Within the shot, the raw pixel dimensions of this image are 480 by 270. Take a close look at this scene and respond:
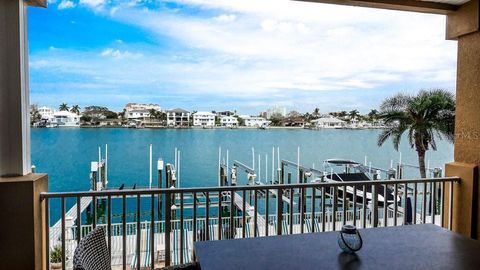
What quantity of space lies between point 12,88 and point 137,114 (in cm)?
862

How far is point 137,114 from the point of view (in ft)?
36.1

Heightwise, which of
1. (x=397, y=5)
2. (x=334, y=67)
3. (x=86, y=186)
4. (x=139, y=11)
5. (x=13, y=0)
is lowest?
(x=86, y=186)

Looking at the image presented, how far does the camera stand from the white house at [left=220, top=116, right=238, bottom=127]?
1181 centimetres

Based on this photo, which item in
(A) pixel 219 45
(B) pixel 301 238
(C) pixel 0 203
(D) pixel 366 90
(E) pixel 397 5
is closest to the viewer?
(B) pixel 301 238

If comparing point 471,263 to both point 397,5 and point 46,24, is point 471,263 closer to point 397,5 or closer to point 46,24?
point 397,5

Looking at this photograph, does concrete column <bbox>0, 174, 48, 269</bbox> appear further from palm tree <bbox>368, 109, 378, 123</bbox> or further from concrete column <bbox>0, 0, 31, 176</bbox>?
palm tree <bbox>368, 109, 378, 123</bbox>

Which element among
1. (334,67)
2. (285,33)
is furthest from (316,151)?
(285,33)

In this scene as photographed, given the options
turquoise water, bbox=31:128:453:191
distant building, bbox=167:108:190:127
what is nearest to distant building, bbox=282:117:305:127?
distant building, bbox=167:108:190:127

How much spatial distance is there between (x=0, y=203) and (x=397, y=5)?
3803mm

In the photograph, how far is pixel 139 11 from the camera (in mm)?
24781

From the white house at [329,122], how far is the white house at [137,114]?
18.6 ft

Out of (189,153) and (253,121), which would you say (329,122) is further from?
(189,153)

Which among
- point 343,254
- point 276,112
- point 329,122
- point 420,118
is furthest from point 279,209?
point 420,118

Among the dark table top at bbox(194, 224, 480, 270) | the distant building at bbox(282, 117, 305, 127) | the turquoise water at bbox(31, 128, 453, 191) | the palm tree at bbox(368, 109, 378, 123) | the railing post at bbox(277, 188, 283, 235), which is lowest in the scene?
the turquoise water at bbox(31, 128, 453, 191)
